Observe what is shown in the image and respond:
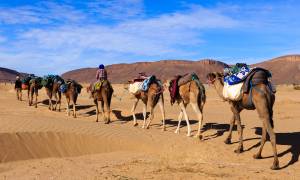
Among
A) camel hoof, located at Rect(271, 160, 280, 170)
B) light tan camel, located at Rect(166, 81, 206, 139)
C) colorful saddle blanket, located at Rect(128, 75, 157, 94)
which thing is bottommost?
camel hoof, located at Rect(271, 160, 280, 170)

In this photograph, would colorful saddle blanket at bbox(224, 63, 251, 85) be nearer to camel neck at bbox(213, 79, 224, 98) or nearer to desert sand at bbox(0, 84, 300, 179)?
camel neck at bbox(213, 79, 224, 98)

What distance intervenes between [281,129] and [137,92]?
6.19 meters

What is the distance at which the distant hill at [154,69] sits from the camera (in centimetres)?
13350

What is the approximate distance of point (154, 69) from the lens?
13762 centimetres

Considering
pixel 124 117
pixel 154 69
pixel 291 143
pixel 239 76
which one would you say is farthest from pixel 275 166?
pixel 154 69

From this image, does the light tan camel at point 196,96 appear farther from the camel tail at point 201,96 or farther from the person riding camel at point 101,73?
the person riding camel at point 101,73

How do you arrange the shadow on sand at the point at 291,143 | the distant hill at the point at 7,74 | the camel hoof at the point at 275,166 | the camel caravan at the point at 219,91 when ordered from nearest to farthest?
the camel hoof at the point at 275,166 < the camel caravan at the point at 219,91 < the shadow on sand at the point at 291,143 < the distant hill at the point at 7,74

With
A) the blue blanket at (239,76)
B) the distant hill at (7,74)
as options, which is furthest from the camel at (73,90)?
the distant hill at (7,74)

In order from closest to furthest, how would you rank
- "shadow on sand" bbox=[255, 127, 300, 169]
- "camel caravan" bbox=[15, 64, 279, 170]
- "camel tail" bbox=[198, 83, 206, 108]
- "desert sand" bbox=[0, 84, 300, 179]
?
"desert sand" bbox=[0, 84, 300, 179] → "camel caravan" bbox=[15, 64, 279, 170] → "shadow on sand" bbox=[255, 127, 300, 169] → "camel tail" bbox=[198, 83, 206, 108]

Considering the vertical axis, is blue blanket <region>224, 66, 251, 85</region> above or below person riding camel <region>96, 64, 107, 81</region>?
below

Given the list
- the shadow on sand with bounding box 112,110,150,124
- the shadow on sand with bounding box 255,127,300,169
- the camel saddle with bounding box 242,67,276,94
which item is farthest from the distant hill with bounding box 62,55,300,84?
the camel saddle with bounding box 242,67,276,94

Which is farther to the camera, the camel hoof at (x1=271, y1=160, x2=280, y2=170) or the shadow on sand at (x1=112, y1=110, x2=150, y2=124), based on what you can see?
the shadow on sand at (x1=112, y1=110, x2=150, y2=124)

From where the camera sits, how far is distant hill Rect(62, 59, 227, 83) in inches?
5256

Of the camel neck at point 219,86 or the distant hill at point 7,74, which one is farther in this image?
the distant hill at point 7,74
